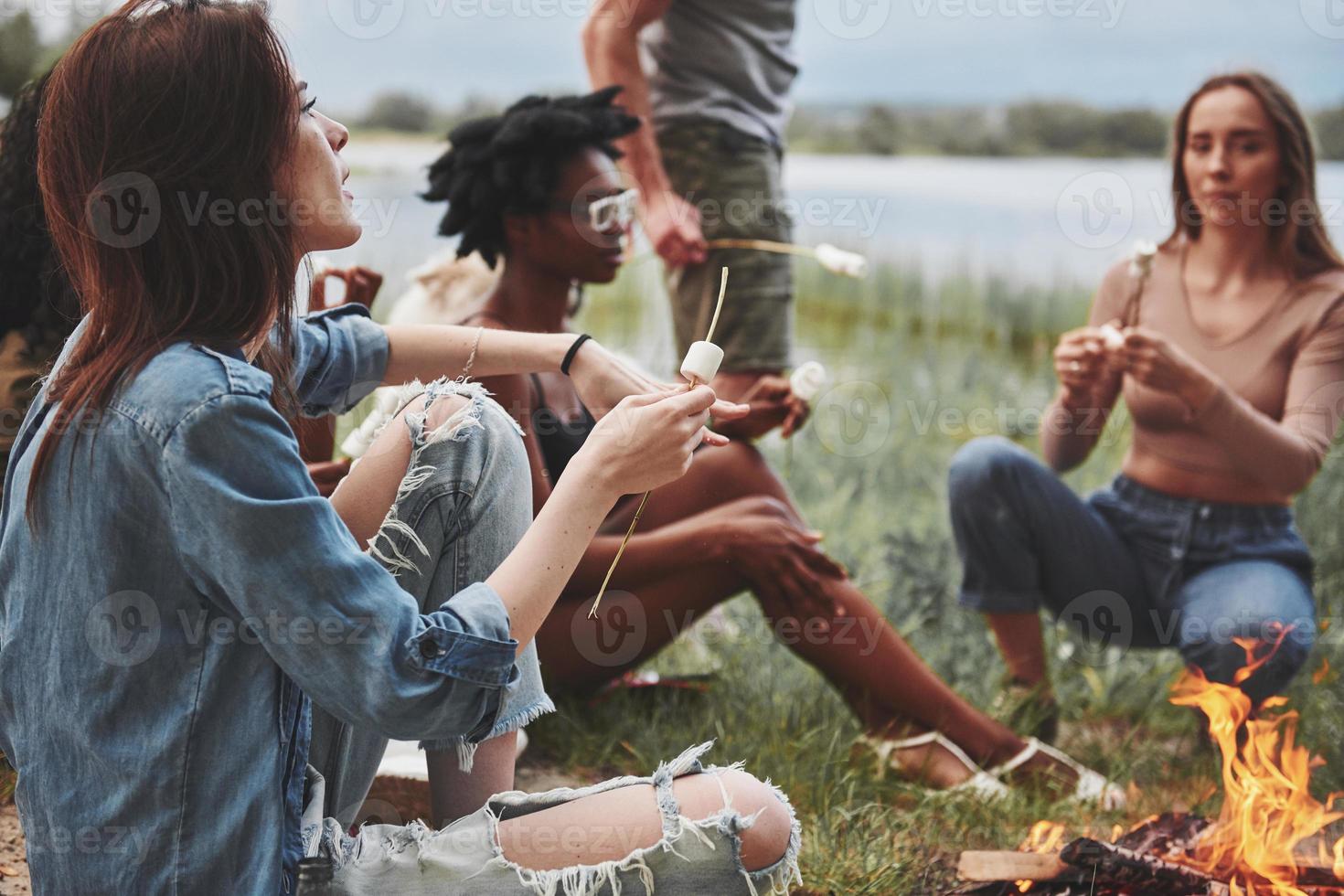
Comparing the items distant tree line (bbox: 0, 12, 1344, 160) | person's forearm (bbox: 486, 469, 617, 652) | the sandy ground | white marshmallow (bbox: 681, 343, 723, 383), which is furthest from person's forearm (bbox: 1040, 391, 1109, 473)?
distant tree line (bbox: 0, 12, 1344, 160)

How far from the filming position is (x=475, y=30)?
328 inches

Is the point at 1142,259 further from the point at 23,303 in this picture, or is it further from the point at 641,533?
the point at 23,303

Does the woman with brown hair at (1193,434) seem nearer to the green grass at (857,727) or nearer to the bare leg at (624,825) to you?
the green grass at (857,727)

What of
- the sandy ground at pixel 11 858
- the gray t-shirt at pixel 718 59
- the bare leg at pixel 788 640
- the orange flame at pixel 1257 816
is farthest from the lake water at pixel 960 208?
the orange flame at pixel 1257 816

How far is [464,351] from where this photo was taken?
201 centimetres

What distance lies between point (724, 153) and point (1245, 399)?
1305 mm

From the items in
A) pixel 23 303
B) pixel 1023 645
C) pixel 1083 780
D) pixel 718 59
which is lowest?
pixel 1083 780

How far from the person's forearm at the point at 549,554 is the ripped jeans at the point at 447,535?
0.21 meters

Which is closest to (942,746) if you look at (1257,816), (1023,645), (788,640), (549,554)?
(788,640)

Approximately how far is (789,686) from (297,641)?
1858 millimetres

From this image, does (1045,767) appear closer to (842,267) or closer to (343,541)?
(842,267)

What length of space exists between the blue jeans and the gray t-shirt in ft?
3.25

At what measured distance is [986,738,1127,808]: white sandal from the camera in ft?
8.75

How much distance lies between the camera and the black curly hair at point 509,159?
2766mm
